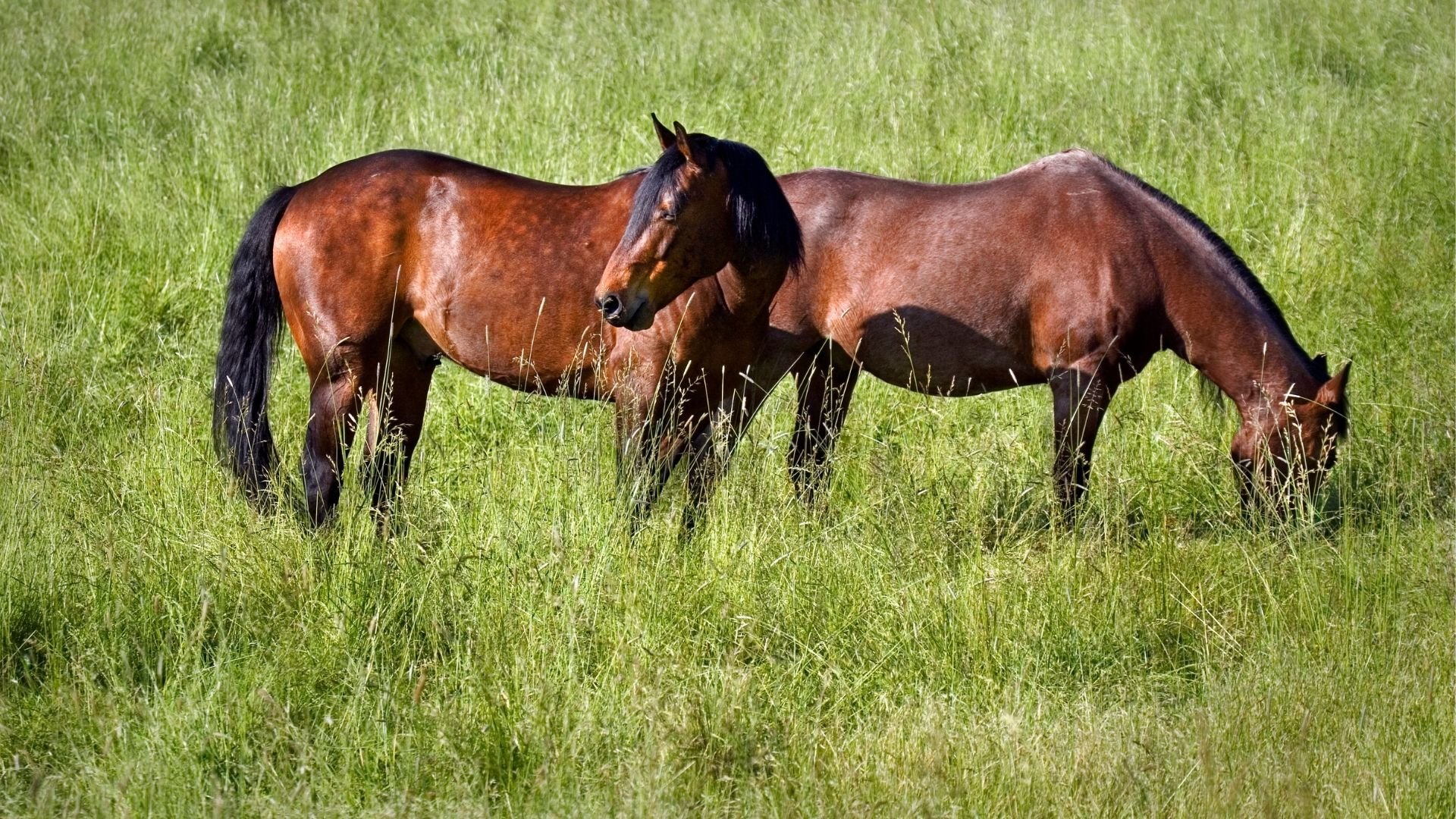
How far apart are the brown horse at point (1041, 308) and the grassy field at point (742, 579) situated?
0.27 m

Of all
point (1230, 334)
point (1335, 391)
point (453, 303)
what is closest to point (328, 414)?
point (453, 303)

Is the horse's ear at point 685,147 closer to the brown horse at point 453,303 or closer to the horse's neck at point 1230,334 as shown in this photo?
the brown horse at point 453,303

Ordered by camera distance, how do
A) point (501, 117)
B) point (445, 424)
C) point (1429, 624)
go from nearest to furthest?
point (1429, 624) < point (445, 424) < point (501, 117)

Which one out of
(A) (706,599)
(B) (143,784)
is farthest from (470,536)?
(B) (143,784)

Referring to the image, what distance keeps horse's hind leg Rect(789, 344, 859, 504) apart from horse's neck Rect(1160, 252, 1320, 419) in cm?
144

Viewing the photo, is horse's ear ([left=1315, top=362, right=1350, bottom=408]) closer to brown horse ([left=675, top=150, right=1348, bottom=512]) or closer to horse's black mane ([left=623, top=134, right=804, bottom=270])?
brown horse ([left=675, top=150, right=1348, bottom=512])

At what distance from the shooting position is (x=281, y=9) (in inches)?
451

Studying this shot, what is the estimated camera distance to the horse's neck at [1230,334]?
18.7 feet

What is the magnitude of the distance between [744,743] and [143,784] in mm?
1469

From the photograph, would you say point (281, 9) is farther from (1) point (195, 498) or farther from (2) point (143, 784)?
(2) point (143, 784)

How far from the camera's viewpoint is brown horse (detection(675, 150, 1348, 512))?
5688 millimetres

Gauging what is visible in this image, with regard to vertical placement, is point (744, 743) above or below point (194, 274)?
above

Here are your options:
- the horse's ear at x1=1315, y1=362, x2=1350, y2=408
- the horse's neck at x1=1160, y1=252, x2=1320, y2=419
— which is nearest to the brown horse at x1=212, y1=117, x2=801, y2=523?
the horse's neck at x1=1160, y1=252, x2=1320, y2=419

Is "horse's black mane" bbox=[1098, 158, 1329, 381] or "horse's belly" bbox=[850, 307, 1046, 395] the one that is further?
"horse's belly" bbox=[850, 307, 1046, 395]
